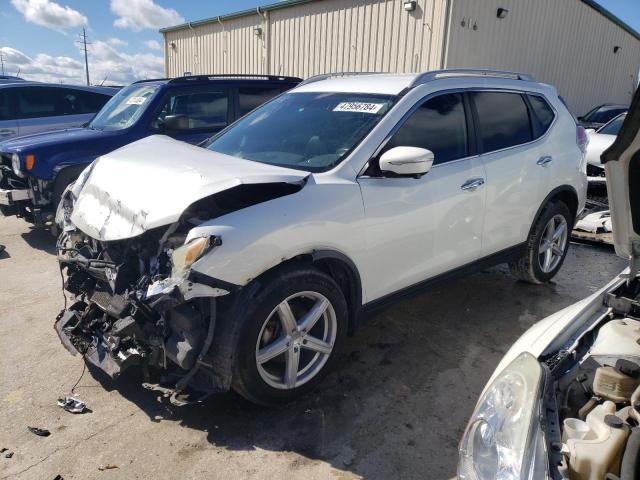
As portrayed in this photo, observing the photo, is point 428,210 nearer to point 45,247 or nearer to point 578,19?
point 45,247

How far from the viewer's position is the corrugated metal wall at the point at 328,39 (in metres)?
10.3

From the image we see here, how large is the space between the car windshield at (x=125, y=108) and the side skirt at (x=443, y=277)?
14.4 feet

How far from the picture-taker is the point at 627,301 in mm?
2100

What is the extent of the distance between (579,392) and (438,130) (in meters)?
2.16

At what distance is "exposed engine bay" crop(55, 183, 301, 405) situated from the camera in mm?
2438

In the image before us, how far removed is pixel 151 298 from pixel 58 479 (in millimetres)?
945

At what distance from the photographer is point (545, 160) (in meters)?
4.27

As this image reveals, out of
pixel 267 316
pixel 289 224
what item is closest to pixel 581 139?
pixel 289 224

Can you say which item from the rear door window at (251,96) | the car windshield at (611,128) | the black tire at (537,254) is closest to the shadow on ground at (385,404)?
the black tire at (537,254)

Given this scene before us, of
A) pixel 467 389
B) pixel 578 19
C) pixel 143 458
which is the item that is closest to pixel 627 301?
pixel 467 389

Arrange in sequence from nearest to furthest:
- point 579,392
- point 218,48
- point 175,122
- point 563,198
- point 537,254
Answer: point 579,392
point 537,254
point 563,198
point 175,122
point 218,48

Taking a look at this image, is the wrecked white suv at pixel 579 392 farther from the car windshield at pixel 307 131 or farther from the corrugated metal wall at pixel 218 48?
the corrugated metal wall at pixel 218 48

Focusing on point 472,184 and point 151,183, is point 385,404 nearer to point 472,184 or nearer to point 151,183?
point 472,184

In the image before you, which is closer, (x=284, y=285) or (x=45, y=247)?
(x=284, y=285)
